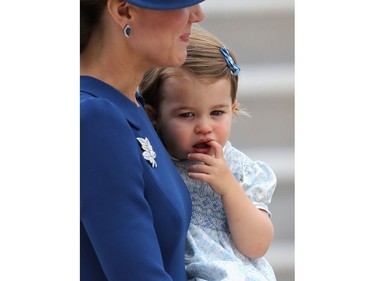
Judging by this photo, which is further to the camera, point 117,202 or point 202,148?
point 202,148

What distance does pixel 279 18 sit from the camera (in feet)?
9.96

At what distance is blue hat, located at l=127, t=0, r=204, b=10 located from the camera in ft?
4.98

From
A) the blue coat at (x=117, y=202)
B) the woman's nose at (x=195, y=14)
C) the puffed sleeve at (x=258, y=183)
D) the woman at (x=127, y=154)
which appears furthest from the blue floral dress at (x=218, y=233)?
the woman's nose at (x=195, y=14)

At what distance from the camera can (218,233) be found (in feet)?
6.17

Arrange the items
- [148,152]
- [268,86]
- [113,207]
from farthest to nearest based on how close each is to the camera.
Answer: [268,86], [148,152], [113,207]

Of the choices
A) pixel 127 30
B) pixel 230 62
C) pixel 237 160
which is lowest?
pixel 237 160

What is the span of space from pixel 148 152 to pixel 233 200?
0.34 meters

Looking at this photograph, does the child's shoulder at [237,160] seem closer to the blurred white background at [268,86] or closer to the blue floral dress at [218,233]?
the blue floral dress at [218,233]

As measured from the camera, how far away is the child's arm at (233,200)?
1832mm

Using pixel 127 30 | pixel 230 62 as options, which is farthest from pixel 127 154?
pixel 230 62

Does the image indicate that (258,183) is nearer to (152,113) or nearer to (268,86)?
(152,113)
